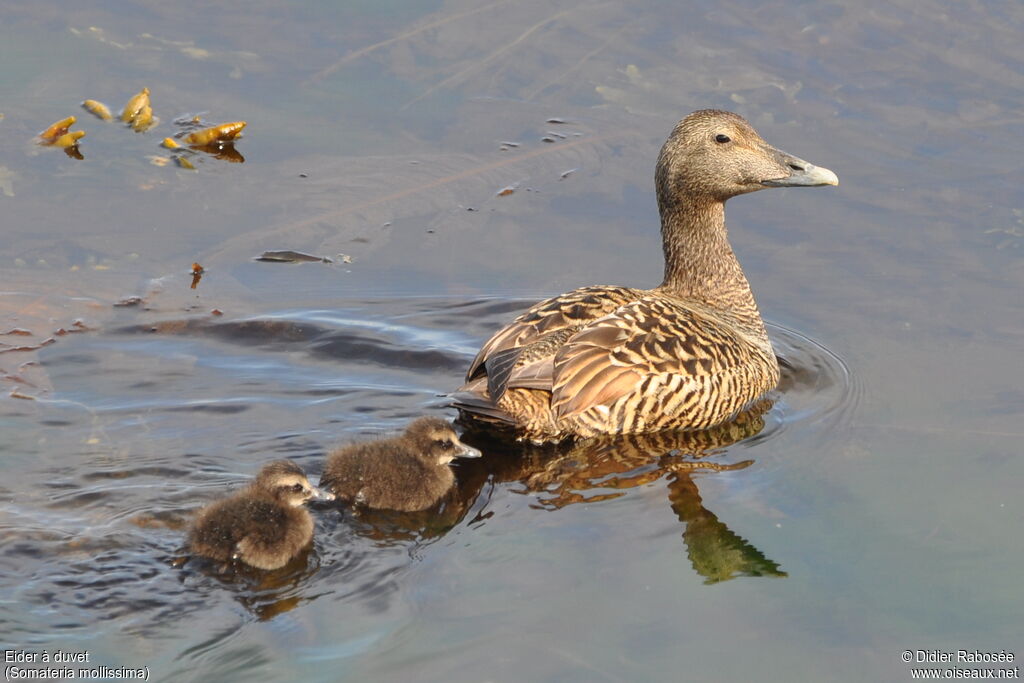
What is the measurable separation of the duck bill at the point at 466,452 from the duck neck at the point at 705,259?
1.94 m

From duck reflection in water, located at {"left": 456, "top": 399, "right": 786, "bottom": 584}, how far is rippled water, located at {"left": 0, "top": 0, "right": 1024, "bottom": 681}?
0.07ft

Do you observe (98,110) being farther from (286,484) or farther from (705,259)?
(286,484)

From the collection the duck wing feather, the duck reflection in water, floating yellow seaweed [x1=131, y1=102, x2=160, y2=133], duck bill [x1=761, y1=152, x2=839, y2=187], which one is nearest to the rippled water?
the duck reflection in water

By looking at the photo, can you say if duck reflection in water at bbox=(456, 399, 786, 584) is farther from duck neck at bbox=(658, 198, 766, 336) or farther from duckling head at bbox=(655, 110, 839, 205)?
duckling head at bbox=(655, 110, 839, 205)

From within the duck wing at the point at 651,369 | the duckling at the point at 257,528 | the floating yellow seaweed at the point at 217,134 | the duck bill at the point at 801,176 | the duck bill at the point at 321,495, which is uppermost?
the floating yellow seaweed at the point at 217,134

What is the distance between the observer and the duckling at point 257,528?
5582mm

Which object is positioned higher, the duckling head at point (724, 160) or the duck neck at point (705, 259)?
the duckling head at point (724, 160)

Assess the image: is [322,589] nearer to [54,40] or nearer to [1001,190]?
[1001,190]

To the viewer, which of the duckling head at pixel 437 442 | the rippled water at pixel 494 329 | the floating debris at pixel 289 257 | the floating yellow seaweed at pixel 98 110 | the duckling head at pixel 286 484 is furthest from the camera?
the floating yellow seaweed at pixel 98 110

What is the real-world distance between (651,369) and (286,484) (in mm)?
2006

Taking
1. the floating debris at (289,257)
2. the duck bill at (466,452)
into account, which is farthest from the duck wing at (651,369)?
the floating debris at (289,257)

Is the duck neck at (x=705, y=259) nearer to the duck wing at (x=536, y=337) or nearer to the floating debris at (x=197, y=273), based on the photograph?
the duck wing at (x=536, y=337)

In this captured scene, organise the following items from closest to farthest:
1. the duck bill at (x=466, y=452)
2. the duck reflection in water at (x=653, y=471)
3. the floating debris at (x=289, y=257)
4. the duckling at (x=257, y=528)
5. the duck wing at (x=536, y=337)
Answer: the duckling at (x=257, y=528) < the duck reflection in water at (x=653, y=471) < the duck bill at (x=466, y=452) < the duck wing at (x=536, y=337) < the floating debris at (x=289, y=257)

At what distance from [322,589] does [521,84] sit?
5.93 meters
